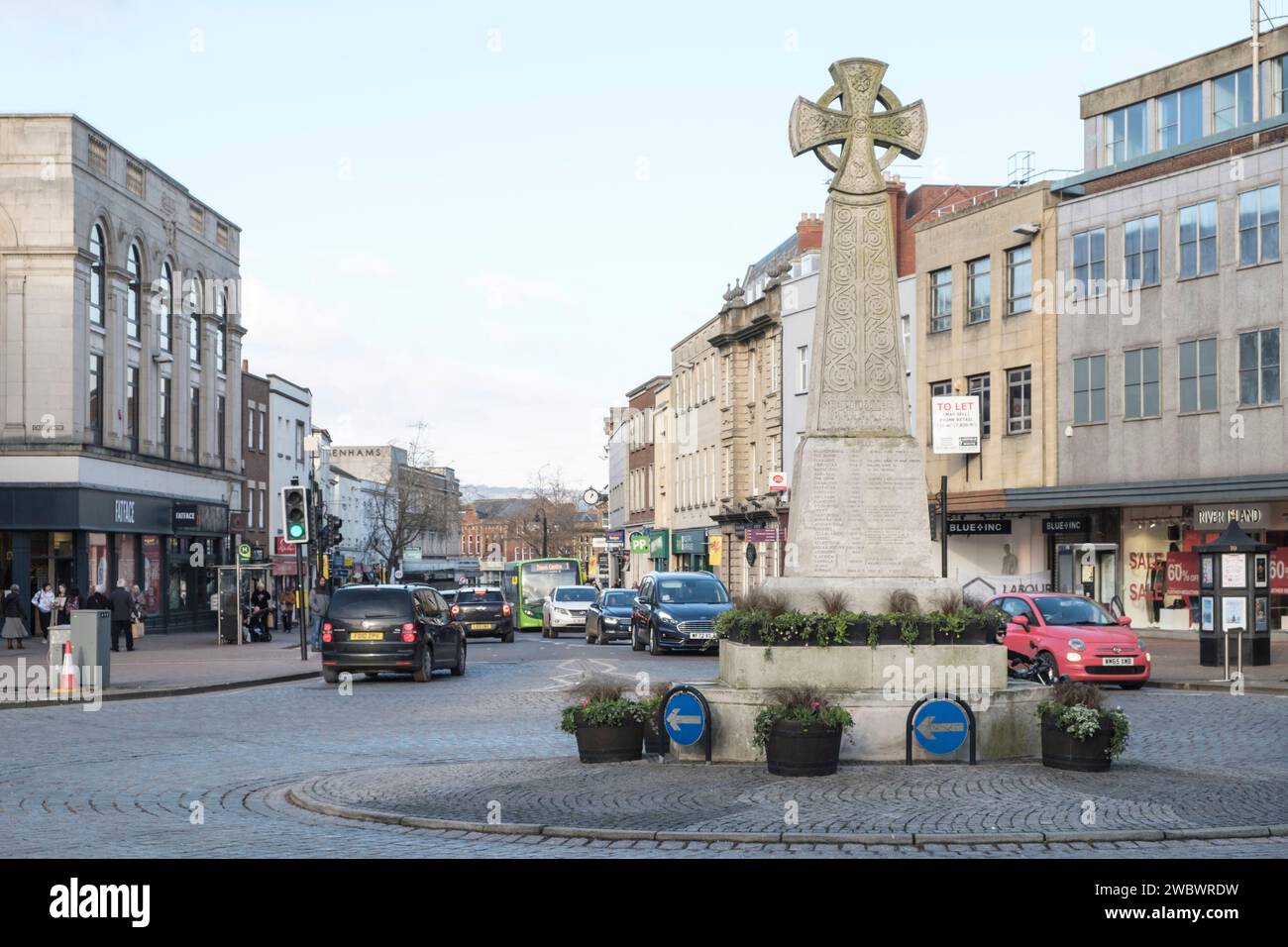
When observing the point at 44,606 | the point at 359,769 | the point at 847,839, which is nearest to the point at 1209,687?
the point at 359,769

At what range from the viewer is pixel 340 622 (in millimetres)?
28672

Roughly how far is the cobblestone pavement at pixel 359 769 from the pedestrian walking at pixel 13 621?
1508cm

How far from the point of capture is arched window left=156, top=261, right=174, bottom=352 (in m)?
55.0

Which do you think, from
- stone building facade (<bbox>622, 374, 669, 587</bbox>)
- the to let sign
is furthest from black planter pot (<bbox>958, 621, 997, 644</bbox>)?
stone building facade (<bbox>622, 374, 669, 587</bbox>)

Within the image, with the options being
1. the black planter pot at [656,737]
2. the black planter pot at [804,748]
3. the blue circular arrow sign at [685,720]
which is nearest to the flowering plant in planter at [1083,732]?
the black planter pot at [804,748]

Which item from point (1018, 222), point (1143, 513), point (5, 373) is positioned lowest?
point (1143, 513)

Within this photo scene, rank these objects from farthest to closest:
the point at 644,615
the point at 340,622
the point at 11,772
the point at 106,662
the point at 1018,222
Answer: the point at 1018,222 → the point at 644,615 → the point at 340,622 → the point at 106,662 → the point at 11,772

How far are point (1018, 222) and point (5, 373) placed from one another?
29.4 m

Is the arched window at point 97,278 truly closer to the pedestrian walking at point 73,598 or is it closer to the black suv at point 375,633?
the pedestrian walking at point 73,598

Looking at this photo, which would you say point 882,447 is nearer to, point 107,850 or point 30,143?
point 107,850

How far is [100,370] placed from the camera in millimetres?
49531

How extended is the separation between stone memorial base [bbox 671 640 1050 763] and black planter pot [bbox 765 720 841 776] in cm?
89

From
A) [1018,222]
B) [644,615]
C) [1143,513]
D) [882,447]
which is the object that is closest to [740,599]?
[882,447]

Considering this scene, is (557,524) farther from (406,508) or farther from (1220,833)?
(1220,833)
